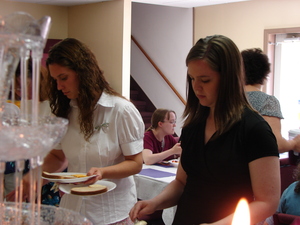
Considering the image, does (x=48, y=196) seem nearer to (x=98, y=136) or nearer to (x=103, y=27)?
(x=98, y=136)

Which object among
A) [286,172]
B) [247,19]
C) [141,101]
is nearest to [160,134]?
[286,172]

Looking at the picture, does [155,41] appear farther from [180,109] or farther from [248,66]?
[248,66]

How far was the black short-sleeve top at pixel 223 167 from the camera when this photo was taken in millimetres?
1265

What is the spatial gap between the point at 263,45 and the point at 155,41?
6.88 feet

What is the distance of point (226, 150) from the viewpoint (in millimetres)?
1307

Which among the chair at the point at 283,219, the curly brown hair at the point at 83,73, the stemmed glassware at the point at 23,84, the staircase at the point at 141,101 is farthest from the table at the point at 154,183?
the staircase at the point at 141,101

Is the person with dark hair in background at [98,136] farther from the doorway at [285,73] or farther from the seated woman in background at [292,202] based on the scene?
the doorway at [285,73]

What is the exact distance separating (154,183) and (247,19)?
3.49 m

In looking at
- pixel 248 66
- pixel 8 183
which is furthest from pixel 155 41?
pixel 8 183

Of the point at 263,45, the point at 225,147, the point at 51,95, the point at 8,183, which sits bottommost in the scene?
the point at 8,183

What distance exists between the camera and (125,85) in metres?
5.72

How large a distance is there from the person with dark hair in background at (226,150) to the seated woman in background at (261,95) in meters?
1.23

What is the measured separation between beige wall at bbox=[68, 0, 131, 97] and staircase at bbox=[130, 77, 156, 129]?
163 centimetres

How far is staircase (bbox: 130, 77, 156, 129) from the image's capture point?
24.2 feet
